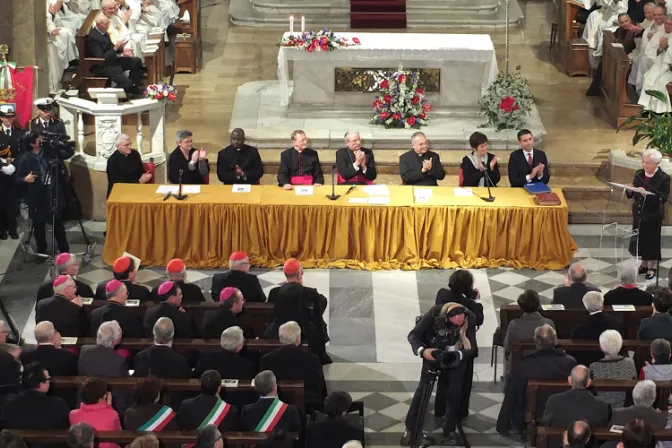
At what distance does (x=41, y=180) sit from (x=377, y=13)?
30.6 feet

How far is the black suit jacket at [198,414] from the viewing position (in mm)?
9430

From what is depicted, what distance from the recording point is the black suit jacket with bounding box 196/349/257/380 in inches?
403

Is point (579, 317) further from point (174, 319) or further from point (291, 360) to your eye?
point (174, 319)

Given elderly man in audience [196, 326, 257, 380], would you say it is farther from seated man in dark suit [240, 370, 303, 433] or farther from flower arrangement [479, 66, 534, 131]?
flower arrangement [479, 66, 534, 131]

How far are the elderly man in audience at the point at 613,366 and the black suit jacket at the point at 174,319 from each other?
3251 millimetres

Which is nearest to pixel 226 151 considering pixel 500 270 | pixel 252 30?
pixel 500 270

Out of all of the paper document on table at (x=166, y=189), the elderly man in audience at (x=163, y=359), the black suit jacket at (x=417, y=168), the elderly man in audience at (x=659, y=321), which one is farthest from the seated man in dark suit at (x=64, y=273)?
the elderly man in audience at (x=659, y=321)

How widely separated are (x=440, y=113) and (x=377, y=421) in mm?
6797

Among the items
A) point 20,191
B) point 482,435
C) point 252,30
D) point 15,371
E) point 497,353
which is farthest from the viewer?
point 252,30

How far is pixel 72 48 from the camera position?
18.7 metres

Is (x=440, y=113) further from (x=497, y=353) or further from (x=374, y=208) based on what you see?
(x=497, y=353)

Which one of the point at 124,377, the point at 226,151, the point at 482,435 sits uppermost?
the point at 226,151

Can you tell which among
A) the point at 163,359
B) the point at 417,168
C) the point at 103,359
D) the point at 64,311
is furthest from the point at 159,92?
the point at 163,359

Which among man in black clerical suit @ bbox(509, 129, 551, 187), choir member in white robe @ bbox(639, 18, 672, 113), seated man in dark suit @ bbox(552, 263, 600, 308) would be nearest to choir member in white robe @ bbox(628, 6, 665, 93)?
choir member in white robe @ bbox(639, 18, 672, 113)
